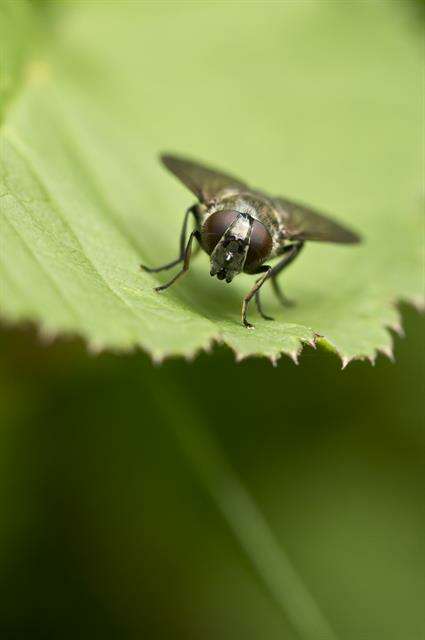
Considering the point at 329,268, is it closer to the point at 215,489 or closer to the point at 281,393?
the point at 281,393

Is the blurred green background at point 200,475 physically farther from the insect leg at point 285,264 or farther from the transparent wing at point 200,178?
the transparent wing at point 200,178

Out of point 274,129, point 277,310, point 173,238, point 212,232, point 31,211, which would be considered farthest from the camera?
point 274,129

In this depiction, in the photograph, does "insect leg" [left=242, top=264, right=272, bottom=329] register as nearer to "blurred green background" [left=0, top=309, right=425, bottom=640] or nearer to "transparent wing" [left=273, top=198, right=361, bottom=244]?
"transparent wing" [left=273, top=198, right=361, bottom=244]

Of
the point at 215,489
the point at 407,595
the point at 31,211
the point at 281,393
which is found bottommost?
the point at 407,595

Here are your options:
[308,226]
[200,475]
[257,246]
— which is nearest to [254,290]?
[257,246]

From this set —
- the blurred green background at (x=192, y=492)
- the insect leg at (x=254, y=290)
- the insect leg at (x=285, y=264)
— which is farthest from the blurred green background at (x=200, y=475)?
the insect leg at (x=254, y=290)

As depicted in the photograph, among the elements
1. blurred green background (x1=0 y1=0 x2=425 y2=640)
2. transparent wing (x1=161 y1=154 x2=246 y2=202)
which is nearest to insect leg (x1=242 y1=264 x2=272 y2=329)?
blurred green background (x1=0 y1=0 x2=425 y2=640)

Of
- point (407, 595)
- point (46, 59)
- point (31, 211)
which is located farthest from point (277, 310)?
point (46, 59)
